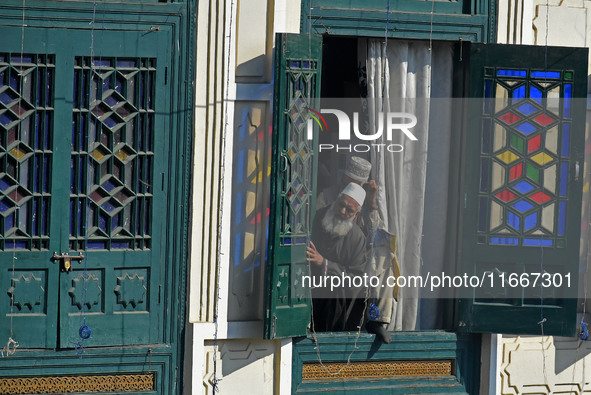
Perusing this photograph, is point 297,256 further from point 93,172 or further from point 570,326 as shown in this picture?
point 570,326

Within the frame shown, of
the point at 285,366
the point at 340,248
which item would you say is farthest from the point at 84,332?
the point at 340,248

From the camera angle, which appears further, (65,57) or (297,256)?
(297,256)

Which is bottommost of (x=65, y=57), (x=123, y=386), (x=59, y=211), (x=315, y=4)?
(x=123, y=386)

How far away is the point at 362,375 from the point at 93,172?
2.61m

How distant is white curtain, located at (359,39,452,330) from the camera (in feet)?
26.3

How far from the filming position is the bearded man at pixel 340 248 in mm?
8117

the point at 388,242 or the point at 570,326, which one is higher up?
the point at 388,242

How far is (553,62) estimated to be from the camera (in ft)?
26.2

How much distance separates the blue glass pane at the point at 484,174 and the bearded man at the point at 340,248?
3.02 ft

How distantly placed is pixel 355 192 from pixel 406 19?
138 cm

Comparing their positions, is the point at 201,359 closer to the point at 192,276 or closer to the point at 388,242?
the point at 192,276

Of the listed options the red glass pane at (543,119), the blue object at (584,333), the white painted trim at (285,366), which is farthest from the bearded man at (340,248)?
the blue object at (584,333)

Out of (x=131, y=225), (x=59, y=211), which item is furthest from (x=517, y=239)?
(x=59, y=211)

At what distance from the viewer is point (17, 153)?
725 cm
